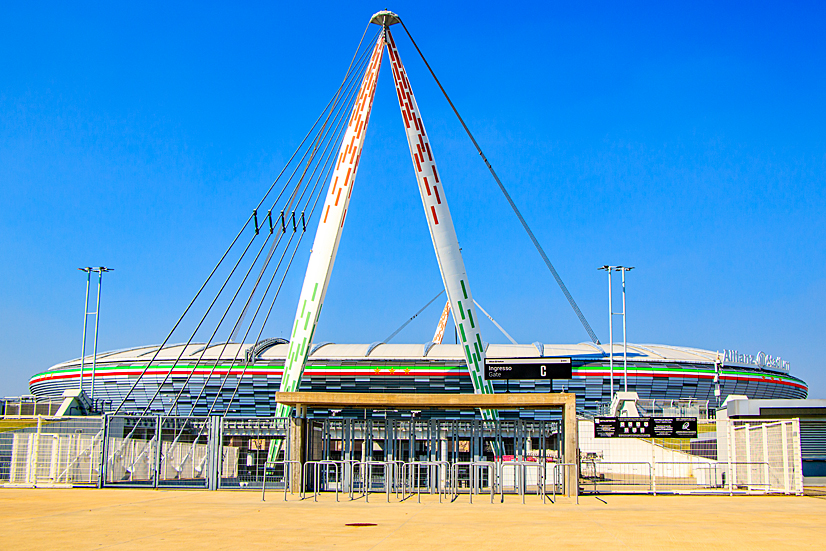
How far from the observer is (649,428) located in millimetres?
24016

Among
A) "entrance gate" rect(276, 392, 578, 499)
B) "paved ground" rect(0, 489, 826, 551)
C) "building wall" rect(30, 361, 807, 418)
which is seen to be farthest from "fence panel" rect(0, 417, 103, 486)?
"building wall" rect(30, 361, 807, 418)

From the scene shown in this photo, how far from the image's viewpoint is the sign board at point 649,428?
23906mm

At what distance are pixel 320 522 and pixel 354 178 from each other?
21566 mm

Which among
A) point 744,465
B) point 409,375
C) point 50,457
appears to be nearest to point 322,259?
point 50,457

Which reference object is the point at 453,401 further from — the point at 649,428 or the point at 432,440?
the point at 649,428

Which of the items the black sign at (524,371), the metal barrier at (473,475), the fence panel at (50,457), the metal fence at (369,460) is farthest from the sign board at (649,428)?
the black sign at (524,371)

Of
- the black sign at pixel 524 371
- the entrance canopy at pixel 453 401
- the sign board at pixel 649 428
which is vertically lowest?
the sign board at pixel 649 428

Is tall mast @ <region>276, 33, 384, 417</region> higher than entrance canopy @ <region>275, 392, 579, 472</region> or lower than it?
higher

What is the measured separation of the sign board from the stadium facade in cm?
3843

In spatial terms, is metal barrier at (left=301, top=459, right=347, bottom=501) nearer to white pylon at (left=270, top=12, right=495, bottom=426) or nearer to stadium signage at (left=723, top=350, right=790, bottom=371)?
white pylon at (left=270, top=12, right=495, bottom=426)

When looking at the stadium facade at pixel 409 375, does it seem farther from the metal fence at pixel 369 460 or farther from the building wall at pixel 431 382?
the metal fence at pixel 369 460

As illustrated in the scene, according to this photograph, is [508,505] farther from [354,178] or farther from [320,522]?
[354,178]

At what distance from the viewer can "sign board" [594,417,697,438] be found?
23.9 m

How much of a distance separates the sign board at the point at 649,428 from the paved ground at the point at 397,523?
4.14 m
